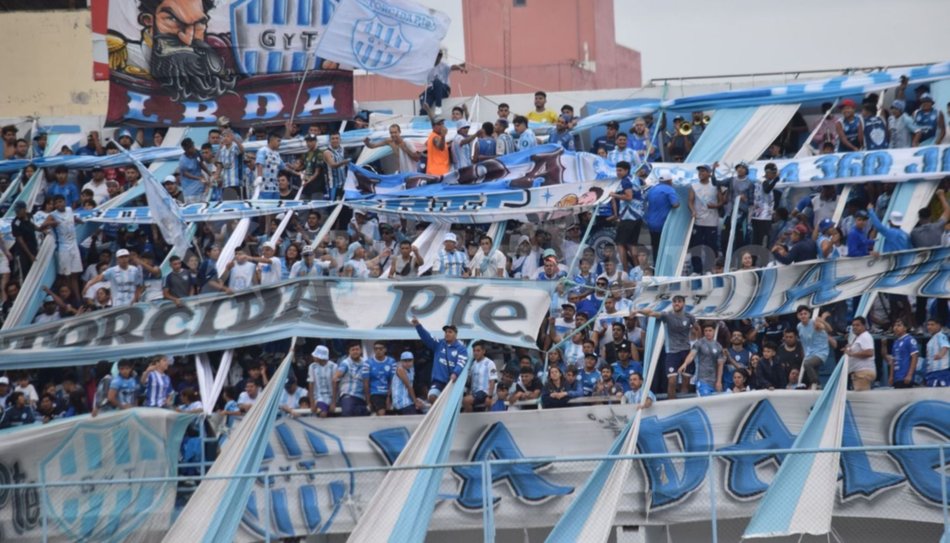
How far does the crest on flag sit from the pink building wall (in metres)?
8.26

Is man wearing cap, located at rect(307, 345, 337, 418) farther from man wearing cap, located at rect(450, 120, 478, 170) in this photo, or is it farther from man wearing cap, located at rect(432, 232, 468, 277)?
man wearing cap, located at rect(450, 120, 478, 170)

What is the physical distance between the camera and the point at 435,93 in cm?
2739

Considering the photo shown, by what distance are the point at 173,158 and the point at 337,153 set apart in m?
2.98

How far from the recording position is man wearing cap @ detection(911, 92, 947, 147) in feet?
76.8

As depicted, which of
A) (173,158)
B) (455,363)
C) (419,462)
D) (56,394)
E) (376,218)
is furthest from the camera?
(173,158)

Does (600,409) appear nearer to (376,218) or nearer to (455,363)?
(455,363)

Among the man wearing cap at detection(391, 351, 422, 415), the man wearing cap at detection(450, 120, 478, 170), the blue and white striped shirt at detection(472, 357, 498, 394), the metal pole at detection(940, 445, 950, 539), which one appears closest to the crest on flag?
Answer: the man wearing cap at detection(450, 120, 478, 170)

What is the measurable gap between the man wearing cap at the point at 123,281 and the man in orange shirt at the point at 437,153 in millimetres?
4609

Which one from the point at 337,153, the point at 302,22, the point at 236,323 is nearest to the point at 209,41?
the point at 302,22

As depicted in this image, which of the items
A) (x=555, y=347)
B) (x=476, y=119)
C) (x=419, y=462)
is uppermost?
(x=476, y=119)

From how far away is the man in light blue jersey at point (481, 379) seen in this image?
20.2 m

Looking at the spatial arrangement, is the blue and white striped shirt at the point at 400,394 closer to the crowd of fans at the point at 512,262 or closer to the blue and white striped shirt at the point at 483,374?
the crowd of fans at the point at 512,262

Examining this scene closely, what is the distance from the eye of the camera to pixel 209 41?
27891mm

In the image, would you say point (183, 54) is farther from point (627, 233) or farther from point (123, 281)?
point (627, 233)
